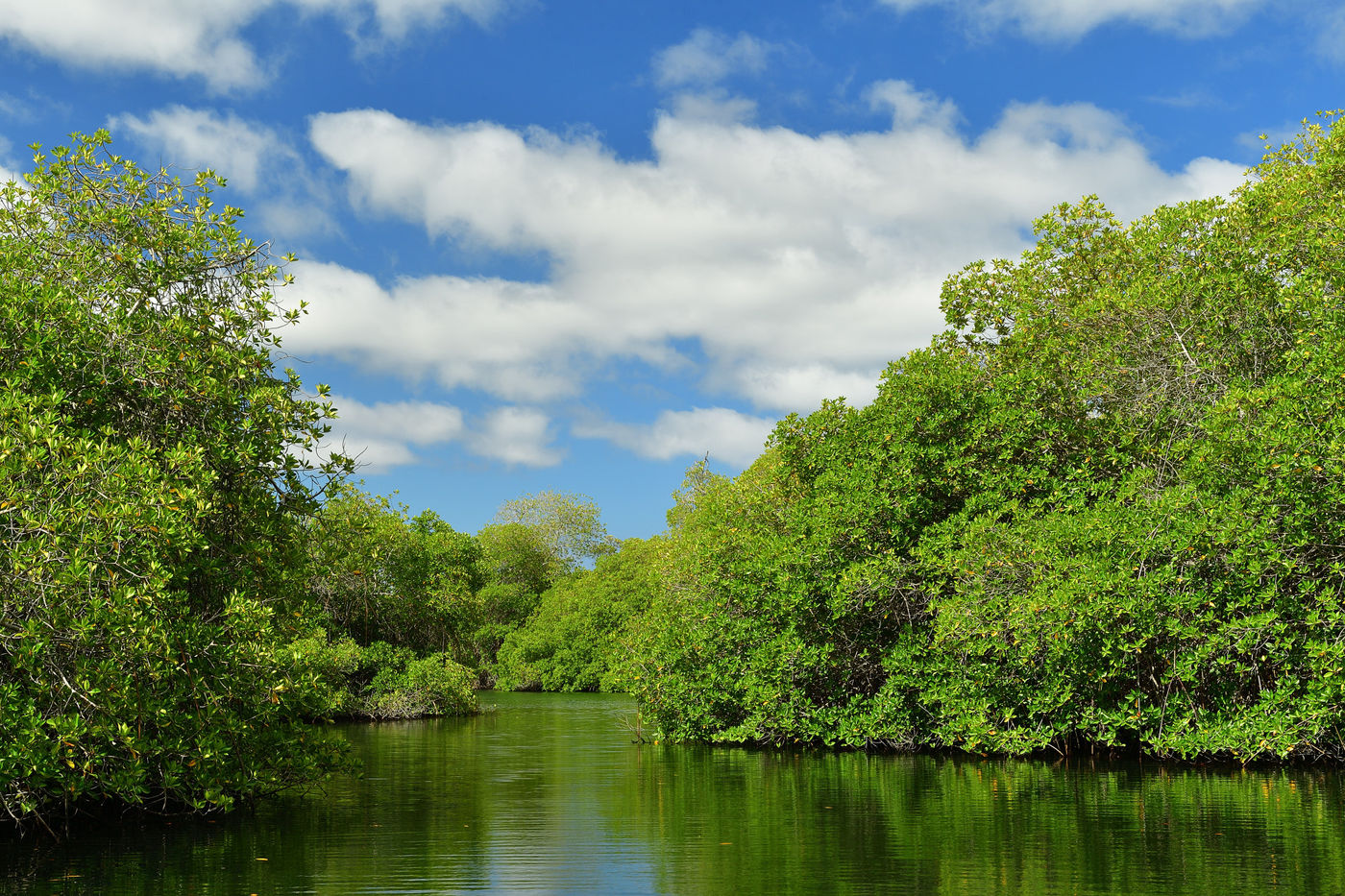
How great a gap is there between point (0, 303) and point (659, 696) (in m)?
17.4

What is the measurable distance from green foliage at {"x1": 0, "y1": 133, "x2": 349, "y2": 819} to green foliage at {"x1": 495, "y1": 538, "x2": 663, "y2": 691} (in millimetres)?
50391

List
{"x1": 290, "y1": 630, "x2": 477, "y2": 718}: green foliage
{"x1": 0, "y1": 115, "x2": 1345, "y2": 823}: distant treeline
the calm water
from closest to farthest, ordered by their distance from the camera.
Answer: the calm water, {"x1": 0, "y1": 115, "x2": 1345, "y2": 823}: distant treeline, {"x1": 290, "y1": 630, "x2": 477, "y2": 718}: green foliage

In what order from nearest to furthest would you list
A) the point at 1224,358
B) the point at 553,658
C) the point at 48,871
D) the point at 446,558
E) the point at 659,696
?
the point at 48,871 < the point at 1224,358 < the point at 659,696 < the point at 446,558 < the point at 553,658

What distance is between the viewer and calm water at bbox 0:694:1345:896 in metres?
8.72

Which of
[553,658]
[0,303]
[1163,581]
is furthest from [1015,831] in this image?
[553,658]

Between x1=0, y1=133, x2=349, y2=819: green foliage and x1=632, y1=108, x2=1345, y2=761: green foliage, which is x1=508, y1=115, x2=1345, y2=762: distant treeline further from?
x1=0, y1=133, x2=349, y2=819: green foliage

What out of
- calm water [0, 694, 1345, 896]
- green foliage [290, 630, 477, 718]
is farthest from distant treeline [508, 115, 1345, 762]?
green foliage [290, 630, 477, 718]

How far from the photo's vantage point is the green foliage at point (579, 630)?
66.1 metres

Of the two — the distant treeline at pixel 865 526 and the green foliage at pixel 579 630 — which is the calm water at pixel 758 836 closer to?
the distant treeline at pixel 865 526

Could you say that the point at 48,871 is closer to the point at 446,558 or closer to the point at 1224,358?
the point at 1224,358

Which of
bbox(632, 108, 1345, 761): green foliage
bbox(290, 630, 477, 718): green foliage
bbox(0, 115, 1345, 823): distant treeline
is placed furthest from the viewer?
bbox(290, 630, 477, 718): green foliage

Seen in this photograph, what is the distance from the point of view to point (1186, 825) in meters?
11.1

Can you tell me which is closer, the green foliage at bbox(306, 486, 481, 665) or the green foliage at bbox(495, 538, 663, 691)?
the green foliage at bbox(306, 486, 481, 665)

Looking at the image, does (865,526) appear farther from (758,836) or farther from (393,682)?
(393,682)
